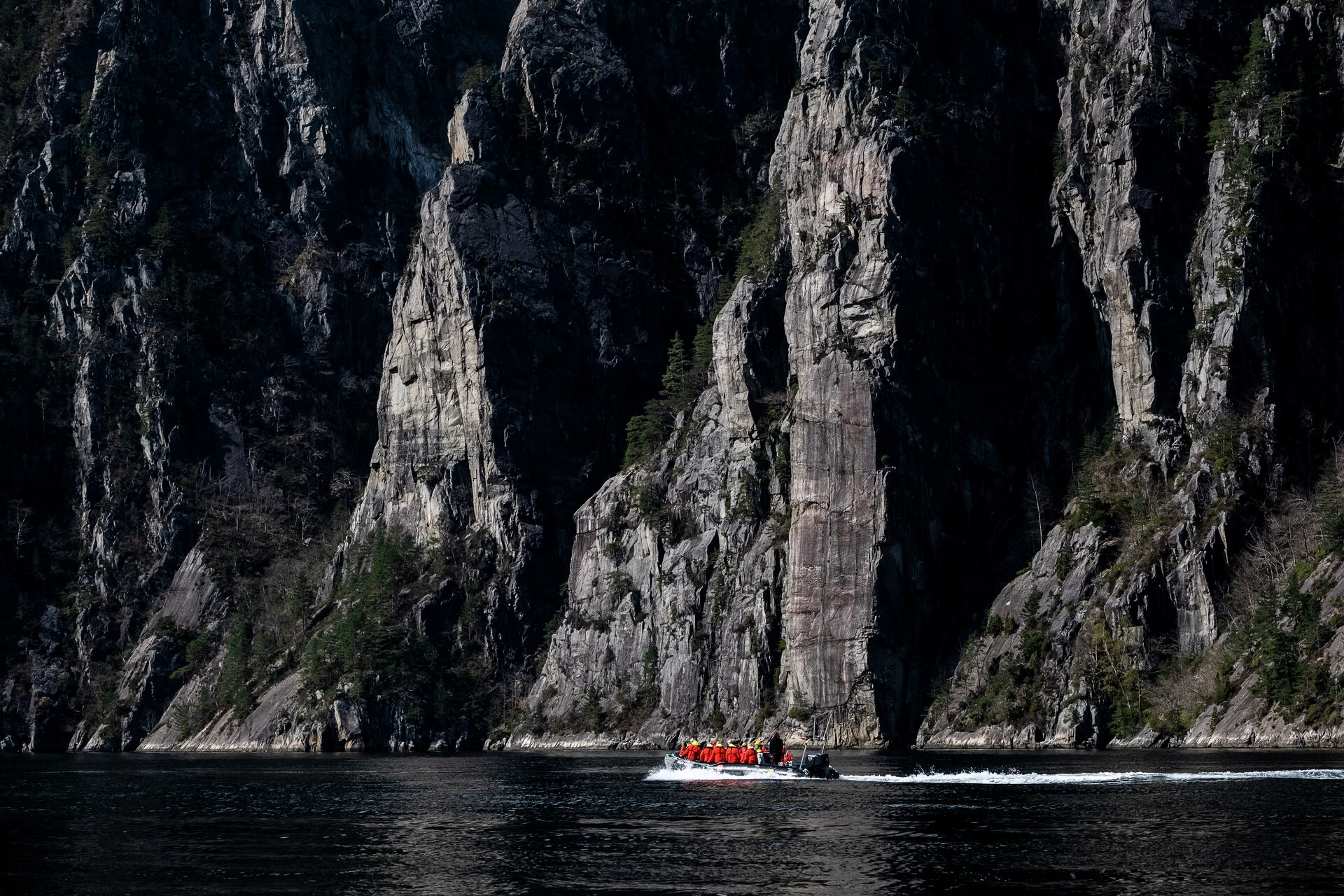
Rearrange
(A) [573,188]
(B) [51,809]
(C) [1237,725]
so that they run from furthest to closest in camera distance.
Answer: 1. (A) [573,188]
2. (C) [1237,725]
3. (B) [51,809]

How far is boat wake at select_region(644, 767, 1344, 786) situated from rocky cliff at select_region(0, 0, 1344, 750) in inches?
905

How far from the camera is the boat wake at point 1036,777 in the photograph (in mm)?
75312

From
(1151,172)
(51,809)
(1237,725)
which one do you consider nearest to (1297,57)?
(1151,172)

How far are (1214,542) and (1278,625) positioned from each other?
13.4 meters

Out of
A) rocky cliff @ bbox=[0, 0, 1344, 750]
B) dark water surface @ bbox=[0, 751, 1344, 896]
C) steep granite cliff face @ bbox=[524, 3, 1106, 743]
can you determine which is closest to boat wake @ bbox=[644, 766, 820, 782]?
dark water surface @ bbox=[0, 751, 1344, 896]

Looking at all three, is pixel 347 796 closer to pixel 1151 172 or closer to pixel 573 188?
pixel 1151 172

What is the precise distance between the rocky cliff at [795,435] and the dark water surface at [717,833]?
30.8 m

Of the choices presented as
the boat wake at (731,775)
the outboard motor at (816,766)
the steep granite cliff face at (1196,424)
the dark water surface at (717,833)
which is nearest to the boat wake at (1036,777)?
the boat wake at (731,775)

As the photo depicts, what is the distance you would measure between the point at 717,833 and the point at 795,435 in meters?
82.1

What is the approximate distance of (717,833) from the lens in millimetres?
61500

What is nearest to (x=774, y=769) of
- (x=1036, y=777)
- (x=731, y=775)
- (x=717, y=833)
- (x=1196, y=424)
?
(x=731, y=775)

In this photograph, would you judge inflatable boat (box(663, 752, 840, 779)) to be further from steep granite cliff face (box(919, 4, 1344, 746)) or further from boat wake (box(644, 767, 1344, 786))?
steep granite cliff face (box(919, 4, 1344, 746))

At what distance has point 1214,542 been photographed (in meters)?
119

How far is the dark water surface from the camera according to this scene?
4772 centimetres
